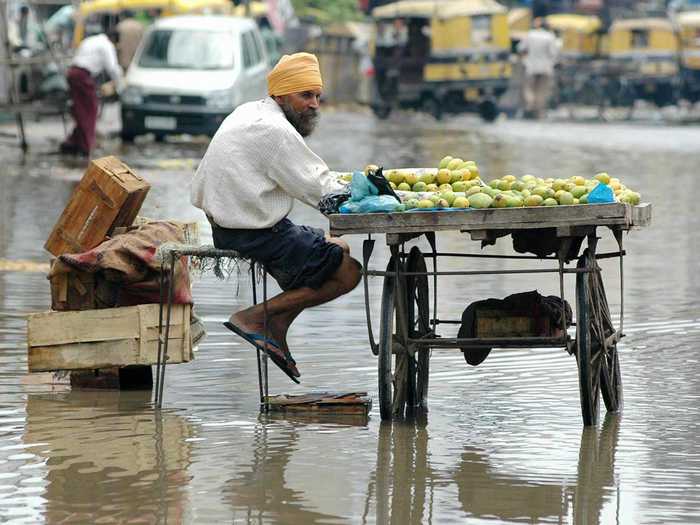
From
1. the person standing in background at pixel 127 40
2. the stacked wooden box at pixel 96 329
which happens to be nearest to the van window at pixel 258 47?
the person standing in background at pixel 127 40

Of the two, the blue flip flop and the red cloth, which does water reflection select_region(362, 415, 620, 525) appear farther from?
the red cloth

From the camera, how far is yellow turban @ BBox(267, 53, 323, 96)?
25.9 ft

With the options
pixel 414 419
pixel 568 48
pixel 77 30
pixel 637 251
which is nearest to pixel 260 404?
pixel 414 419

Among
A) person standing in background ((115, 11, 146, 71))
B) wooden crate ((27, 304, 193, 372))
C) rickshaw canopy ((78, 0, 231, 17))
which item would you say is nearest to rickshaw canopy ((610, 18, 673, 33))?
rickshaw canopy ((78, 0, 231, 17))

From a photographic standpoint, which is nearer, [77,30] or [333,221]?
[333,221]

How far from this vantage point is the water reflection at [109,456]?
6102 millimetres

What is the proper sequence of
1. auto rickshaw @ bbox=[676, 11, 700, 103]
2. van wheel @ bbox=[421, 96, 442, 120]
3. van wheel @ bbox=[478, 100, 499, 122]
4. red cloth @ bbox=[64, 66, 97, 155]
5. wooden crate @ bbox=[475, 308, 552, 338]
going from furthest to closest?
auto rickshaw @ bbox=[676, 11, 700, 103], van wheel @ bbox=[421, 96, 442, 120], van wheel @ bbox=[478, 100, 499, 122], red cloth @ bbox=[64, 66, 97, 155], wooden crate @ bbox=[475, 308, 552, 338]

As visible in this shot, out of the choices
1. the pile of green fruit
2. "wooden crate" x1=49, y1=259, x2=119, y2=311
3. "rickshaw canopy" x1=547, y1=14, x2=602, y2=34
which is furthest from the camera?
"rickshaw canopy" x1=547, y1=14, x2=602, y2=34

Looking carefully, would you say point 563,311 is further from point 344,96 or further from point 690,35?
point 344,96

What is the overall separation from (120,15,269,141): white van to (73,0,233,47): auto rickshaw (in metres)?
11.4

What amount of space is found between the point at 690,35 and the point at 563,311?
34.9m

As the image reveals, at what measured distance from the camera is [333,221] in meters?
7.34

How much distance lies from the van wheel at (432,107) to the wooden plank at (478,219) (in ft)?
101

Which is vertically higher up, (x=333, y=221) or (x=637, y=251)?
(x=333, y=221)
